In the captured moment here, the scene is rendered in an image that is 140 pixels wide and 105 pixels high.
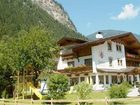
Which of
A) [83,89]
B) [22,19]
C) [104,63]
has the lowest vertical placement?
[83,89]

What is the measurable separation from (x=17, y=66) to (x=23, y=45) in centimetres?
284

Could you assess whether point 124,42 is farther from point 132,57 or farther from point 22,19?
point 22,19

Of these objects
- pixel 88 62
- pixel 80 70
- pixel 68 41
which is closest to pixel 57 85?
pixel 80 70

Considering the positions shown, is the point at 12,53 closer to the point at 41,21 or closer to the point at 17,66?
the point at 17,66

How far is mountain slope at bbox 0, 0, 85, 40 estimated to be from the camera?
148 metres

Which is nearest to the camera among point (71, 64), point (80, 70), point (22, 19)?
point (80, 70)

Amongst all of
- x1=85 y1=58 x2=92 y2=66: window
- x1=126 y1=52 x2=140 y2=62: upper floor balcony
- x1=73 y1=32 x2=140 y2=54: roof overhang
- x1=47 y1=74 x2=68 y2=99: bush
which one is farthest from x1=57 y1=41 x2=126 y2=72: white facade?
x1=47 y1=74 x2=68 y2=99: bush

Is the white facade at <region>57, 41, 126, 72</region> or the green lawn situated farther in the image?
the white facade at <region>57, 41, 126, 72</region>

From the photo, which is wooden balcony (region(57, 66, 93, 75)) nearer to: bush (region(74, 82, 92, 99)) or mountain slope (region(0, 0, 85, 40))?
bush (region(74, 82, 92, 99))

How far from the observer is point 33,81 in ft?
158

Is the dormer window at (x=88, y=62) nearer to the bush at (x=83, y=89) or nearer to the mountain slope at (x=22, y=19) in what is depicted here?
the bush at (x=83, y=89)

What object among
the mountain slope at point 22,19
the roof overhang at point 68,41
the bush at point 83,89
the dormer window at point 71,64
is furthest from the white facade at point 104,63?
the mountain slope at point 22,19

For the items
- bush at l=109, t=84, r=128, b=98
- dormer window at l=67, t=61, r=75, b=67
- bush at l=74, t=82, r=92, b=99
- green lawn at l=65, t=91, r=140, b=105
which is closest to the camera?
green lawn at l=65, t=91, r=140, b=105

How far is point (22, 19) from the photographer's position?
160625 mm
